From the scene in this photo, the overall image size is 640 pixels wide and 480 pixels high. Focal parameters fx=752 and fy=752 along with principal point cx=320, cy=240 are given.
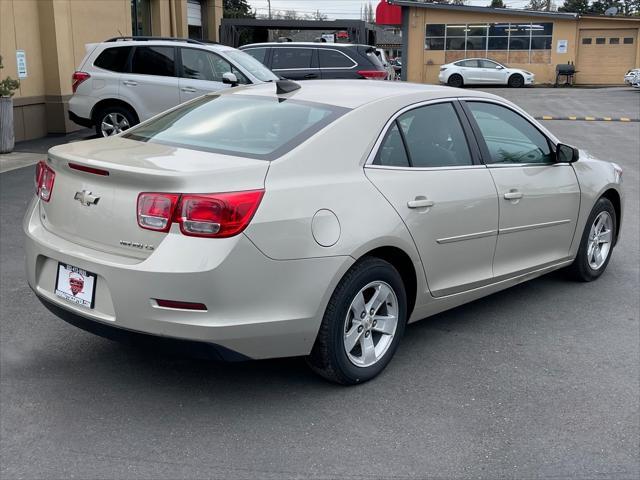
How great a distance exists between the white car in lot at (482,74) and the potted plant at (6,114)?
87.0 ft

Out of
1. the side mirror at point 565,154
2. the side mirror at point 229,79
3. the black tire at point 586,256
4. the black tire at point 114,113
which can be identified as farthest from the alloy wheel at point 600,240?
the black tire at point 114,113

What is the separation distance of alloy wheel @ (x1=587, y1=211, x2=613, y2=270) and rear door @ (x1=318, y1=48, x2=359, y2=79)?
1115cm

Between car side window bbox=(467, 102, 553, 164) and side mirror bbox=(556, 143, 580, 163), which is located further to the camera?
side mirror bbox=(556, 143, 580, 163)

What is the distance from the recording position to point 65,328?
4.91m

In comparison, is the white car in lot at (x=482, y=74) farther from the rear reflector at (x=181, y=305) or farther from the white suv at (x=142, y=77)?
the rear reflector at (x=181, y=305)

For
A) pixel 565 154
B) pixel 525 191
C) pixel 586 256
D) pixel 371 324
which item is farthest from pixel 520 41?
pixel 371 324

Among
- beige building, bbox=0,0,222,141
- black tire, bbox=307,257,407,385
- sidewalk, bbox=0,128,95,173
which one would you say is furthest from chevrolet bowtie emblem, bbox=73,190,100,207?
beige building, bbox=0,0,222,141

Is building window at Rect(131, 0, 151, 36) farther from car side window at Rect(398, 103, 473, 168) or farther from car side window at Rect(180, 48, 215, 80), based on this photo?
car side window at Rect(398, 103, 473, 168)

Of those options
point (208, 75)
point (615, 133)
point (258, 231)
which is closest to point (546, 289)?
point (258, 231)

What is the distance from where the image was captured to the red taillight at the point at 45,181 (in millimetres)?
4059

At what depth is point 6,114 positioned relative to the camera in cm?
1216

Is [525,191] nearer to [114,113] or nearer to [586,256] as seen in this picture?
[586,256]

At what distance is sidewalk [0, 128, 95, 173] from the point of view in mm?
11295

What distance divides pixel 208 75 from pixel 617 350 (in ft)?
30.3
